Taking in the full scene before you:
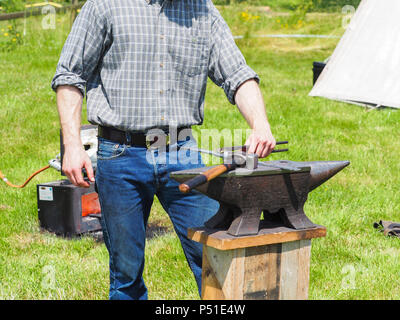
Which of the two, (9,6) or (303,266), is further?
(9,6)

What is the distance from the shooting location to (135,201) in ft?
10.5

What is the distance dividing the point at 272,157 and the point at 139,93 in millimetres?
4597

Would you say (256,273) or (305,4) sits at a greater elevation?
(256,273)

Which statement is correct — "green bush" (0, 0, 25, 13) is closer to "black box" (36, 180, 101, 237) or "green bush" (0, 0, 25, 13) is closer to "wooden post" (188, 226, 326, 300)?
"black box" (36, 180, 101, 237)

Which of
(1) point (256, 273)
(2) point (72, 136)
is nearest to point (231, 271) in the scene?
(1) point (256, 273)

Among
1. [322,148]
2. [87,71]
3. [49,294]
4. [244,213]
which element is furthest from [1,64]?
[244,213]

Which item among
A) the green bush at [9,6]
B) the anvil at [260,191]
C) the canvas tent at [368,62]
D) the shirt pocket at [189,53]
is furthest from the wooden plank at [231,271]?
the green bush at [9,6]

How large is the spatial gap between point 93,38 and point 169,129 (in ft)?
1.93

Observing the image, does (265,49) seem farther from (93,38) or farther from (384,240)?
(93,38)

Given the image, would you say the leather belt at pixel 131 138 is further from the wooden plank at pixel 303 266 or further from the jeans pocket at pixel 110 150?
the wooden plank at pixel 303 266

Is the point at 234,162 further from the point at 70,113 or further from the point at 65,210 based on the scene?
the point at 65,210

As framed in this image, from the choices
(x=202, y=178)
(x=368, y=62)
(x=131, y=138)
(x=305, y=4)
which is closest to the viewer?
(x=202, y=178)

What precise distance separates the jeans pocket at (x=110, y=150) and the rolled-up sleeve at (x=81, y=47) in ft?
0.97
